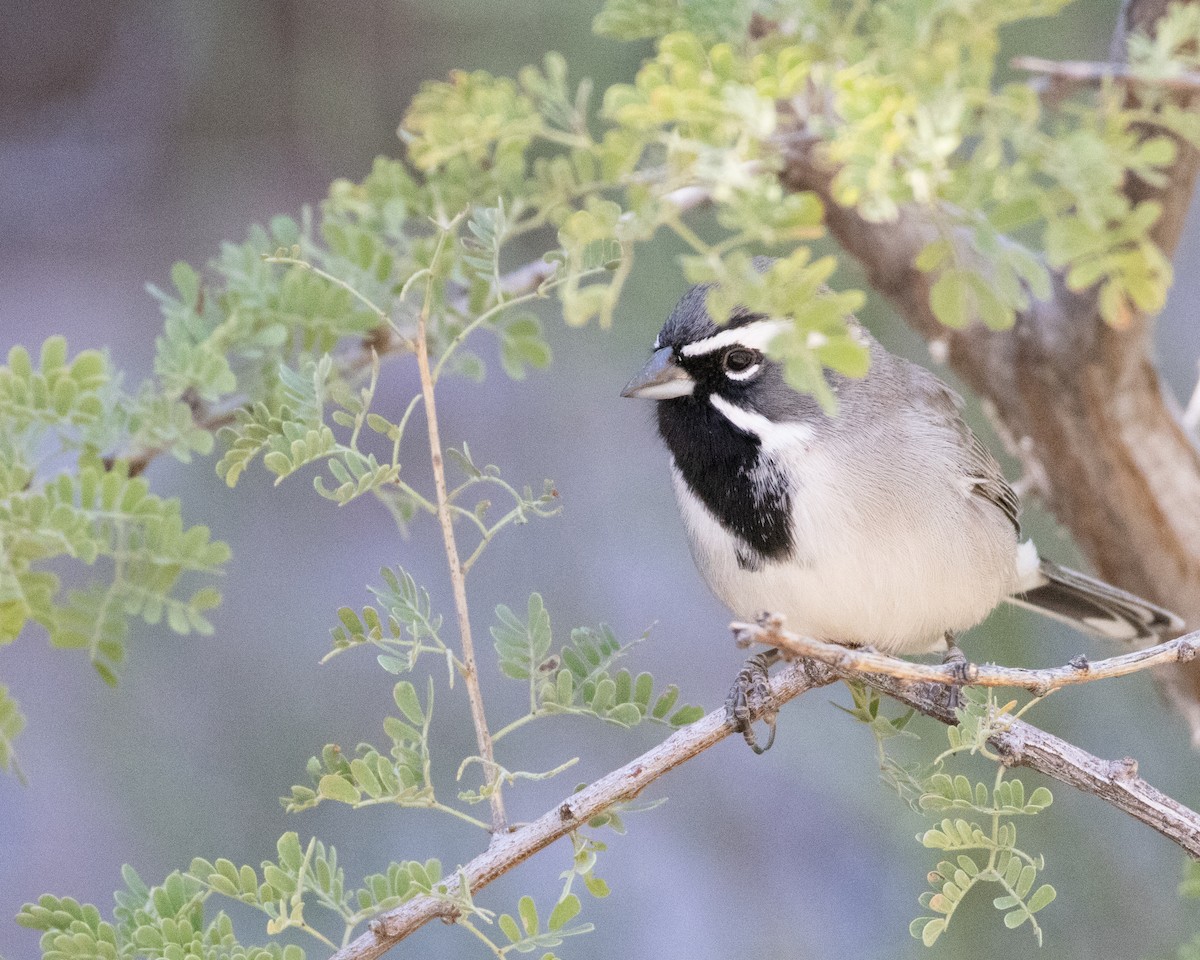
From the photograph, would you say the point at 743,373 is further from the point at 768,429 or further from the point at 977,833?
the point at 977,833

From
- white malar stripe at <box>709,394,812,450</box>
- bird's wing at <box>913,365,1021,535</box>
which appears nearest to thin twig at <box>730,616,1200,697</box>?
white malar stripe at <box>709,394,812,450</box>

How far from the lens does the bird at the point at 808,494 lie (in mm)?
2340

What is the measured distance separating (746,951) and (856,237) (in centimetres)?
247

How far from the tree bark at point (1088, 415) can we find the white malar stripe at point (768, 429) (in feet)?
2.00

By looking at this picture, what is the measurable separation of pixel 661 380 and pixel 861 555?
47cm

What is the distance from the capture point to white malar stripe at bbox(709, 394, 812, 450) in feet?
7.86

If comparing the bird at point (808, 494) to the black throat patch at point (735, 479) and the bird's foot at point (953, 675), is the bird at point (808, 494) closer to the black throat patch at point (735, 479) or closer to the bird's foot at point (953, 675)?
the black throat patch at point (735, 479)

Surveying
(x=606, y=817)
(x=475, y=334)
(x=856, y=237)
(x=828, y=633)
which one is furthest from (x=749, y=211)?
(x=475, y=334)

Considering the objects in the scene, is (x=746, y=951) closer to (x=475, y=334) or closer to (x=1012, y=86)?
(x=475, y=334)

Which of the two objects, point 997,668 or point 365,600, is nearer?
point 997,668

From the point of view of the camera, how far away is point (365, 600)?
4512mm

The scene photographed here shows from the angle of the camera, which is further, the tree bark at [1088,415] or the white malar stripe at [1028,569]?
the white malar stripe at [1028,569]

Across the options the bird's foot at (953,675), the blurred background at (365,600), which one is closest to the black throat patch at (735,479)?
the bird's foot at (953,675)

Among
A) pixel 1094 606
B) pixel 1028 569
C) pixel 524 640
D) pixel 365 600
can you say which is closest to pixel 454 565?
pixel 524 640
